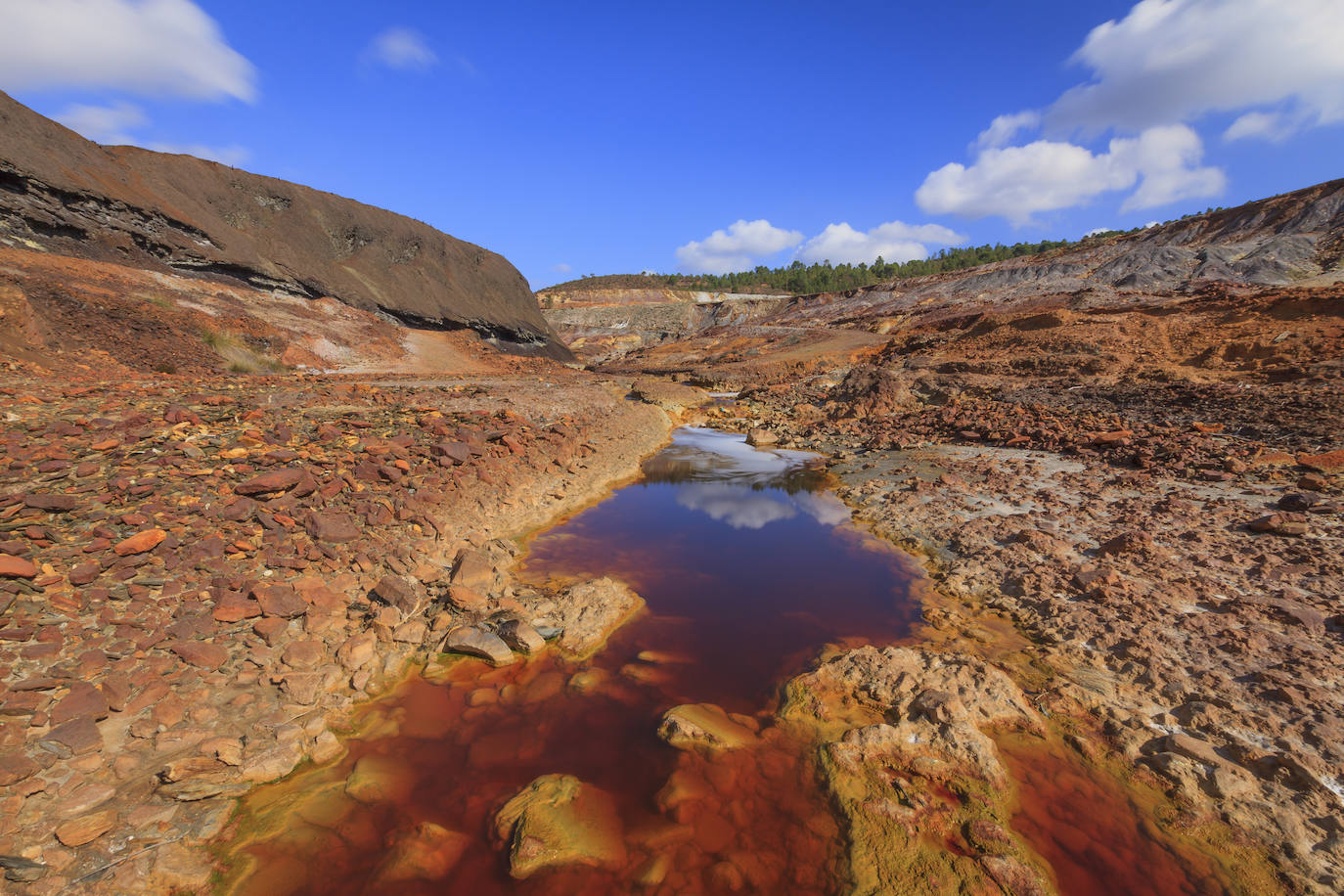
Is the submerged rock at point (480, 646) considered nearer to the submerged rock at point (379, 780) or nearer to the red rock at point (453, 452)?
the submerged rock at point (379, 780)

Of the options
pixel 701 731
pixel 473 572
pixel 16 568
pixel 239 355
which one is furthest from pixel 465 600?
pixel 239 355

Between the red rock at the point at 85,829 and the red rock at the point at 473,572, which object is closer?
the red rock at the point at 85,829

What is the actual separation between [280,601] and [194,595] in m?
0.65

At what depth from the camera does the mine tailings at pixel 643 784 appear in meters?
2.95

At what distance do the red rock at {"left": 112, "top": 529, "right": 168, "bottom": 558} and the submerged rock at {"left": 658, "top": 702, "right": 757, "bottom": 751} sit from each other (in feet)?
16.4

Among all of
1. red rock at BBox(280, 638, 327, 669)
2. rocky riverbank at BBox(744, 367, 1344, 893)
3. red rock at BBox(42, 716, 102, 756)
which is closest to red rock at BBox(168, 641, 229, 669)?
red rock at BBox(280, 638, 327, 669)

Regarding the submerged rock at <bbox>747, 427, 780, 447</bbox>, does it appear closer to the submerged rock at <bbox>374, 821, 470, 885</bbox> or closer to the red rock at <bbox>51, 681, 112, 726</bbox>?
the submerged rock at <bbox>374, 821, 470, 885</bbox>

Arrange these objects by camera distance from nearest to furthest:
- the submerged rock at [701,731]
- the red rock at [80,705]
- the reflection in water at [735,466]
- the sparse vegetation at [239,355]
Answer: the red rock at [80,705] → the submerged rock at [701,731] → the reflection in water at [735,466] → the sparse vegetation at [239,355]

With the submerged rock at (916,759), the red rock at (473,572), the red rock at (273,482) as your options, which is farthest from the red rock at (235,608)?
the submerged rock at (916,759)

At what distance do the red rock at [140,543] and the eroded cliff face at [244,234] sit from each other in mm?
19708

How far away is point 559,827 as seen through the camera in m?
3.20

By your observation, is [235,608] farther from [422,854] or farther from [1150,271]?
[1150,271]

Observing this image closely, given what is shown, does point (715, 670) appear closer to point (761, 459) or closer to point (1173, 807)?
point (1173, 807)

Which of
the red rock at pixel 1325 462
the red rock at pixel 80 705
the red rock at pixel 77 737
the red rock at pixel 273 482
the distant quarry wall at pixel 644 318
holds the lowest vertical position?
the red rock at pixel 77 737
